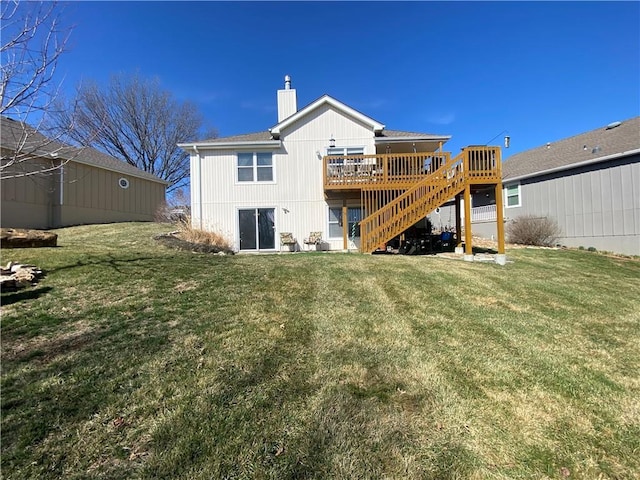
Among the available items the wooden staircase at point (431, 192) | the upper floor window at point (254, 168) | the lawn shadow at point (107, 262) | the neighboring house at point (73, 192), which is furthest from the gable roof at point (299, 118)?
the lawn shadow at point (107, 262)

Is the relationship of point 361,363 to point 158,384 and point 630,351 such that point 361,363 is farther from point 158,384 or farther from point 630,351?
point 630,351

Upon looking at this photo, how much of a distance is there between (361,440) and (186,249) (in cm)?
880

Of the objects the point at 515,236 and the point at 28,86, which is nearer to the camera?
the point at 28,86

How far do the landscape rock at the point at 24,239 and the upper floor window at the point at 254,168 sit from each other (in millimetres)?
7866

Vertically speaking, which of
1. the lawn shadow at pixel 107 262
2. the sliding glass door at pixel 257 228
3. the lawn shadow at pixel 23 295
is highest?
the sliding glass door at pixel 257 228

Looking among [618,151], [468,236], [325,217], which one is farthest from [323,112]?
[618,151]

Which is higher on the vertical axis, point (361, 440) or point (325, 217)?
point (325, 217)

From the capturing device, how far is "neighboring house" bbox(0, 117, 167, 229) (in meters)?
13.0

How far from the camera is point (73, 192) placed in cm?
1570

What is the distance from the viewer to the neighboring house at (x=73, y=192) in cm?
1301

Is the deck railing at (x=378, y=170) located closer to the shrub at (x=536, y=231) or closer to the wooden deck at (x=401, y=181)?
the wooden deck at (x=401, y=181)

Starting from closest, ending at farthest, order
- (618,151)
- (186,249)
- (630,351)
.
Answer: (630,351) → (186,249) → (618,151)

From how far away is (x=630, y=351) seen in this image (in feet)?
12.9

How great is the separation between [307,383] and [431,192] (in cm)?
938
